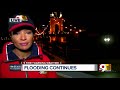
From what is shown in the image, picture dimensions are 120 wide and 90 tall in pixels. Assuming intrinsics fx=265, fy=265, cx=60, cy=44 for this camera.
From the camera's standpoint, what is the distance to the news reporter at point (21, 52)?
340cm

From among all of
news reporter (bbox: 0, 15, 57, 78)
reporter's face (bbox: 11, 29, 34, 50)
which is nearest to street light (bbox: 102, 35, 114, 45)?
news reporter (bbox: 0, 15, 57, 78)

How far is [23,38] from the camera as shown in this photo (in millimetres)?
3488

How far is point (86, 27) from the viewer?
4070 millimetres

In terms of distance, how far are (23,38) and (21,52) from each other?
188 millimetres

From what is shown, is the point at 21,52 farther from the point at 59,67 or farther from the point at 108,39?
the point at 108,39

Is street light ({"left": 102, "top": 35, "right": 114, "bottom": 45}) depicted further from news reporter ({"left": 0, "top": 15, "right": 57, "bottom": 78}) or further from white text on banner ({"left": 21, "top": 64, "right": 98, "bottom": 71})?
news reporter ({"left": 0, "top": 15, "right": 57, "bottom": 78})

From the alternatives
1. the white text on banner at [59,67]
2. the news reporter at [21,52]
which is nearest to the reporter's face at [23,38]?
the news reporter at [21,52]

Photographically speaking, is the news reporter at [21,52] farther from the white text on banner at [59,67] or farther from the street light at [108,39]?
the street light at [108,39]

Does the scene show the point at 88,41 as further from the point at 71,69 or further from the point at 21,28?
the point at 21,28

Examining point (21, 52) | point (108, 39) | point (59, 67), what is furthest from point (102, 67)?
point (21, 52)

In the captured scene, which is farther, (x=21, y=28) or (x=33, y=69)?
(x=33, y=69)

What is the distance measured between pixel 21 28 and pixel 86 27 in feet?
3.65
